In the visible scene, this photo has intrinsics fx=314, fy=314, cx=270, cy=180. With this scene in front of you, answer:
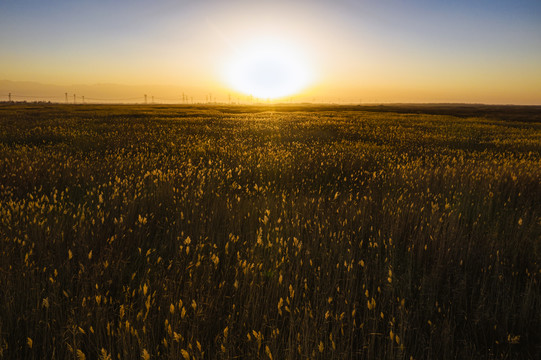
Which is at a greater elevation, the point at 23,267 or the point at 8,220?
the point at 8,220

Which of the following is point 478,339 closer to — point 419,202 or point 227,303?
point 227,303

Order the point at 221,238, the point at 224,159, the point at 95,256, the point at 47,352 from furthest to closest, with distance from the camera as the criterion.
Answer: the point at 224,159 < the point at 221,238 < the point at 95,256 < the point at 47,352

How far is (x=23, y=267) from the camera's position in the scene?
240cm

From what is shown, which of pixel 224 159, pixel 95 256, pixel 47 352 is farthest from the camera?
pixel 224 159

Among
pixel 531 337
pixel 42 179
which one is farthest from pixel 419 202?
pixel 42 179

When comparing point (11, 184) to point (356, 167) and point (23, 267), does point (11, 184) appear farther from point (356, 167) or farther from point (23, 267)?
point (356, 167)

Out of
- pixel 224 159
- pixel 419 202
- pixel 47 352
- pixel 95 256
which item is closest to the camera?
pixel 47 352

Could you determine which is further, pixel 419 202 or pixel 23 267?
pixel 419 202

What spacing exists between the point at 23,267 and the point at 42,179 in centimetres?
404

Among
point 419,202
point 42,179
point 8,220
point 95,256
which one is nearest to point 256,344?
point 95,256

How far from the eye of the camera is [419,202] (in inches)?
185

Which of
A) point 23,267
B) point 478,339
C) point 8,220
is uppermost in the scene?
point 8,220

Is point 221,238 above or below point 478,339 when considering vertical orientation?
above

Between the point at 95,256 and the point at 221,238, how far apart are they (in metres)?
1.20
